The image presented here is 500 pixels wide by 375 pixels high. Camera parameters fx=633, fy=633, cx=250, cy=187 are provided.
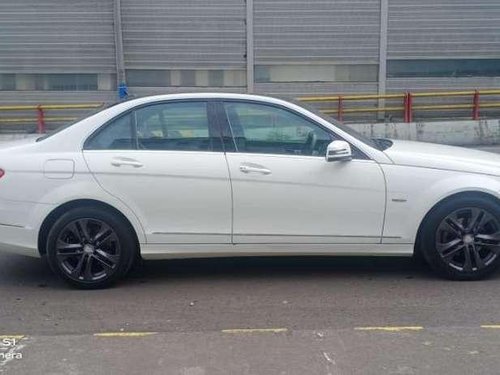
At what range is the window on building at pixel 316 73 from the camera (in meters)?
19.4

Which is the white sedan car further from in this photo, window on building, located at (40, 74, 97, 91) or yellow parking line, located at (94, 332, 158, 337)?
window on building, located at (40, 74, 97, 91)

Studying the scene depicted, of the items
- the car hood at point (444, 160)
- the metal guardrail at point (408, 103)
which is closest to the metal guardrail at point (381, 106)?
the metal guardrail at point (408, 103)

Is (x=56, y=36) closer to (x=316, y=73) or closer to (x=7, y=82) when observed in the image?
(x=7, y=82)

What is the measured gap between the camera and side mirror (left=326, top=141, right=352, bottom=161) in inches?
192

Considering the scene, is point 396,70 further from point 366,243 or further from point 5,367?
point 5,367

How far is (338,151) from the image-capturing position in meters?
4.88

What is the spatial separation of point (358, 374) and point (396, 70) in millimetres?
17168

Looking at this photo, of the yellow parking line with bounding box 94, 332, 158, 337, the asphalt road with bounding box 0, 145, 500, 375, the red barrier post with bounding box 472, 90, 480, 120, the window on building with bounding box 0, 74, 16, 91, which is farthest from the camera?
the window on building with bounding box 0, 74, 16, 91

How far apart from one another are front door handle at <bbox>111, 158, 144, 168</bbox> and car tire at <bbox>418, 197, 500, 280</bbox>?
2316 millimetres

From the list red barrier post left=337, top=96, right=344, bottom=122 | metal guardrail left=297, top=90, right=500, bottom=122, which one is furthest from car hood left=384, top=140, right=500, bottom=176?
red barrier post left=337, top=96, right=344, bottom=122

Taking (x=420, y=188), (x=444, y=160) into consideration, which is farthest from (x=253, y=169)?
(x=444, y=160)

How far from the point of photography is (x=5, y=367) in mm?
3697

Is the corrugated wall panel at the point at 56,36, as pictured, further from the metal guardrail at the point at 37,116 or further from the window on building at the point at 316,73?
the window on building at the point at 316,73

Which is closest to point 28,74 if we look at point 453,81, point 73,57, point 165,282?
point 73,57
